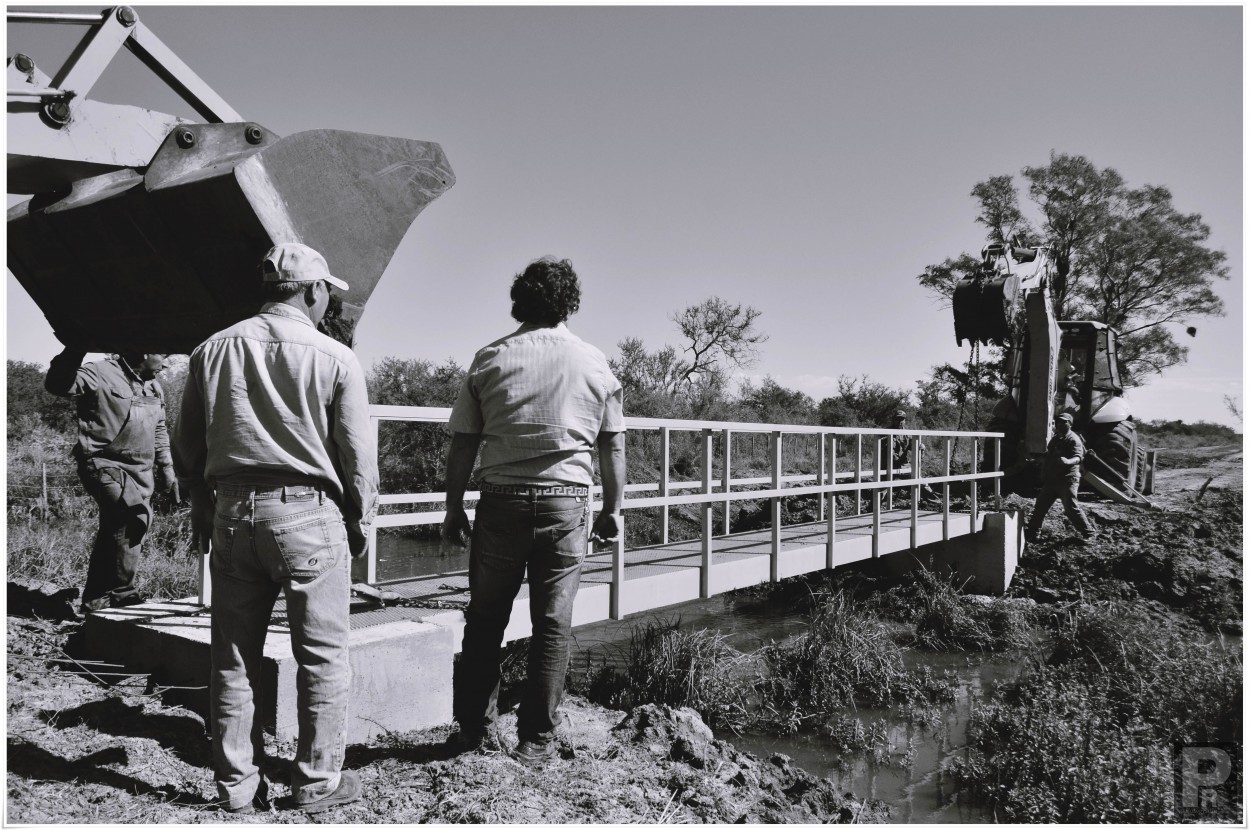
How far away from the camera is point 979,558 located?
35.8 ft

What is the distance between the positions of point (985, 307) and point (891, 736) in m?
5.63

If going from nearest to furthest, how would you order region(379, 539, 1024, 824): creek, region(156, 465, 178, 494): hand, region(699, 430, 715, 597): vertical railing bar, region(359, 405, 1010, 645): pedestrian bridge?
region(359, 405, 1010, 645): pedestrian bridge, region(379, 539, 1024, 824): creek, region(156, 465, 178, 494): hand, region(699, 430, 715, 597): vertical railing bar

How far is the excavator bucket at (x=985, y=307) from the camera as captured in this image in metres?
10.1

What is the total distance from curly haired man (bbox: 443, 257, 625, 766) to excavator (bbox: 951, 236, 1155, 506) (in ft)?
26.2

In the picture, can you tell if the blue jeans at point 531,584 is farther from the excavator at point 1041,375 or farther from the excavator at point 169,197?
the excavator at point 1041,375

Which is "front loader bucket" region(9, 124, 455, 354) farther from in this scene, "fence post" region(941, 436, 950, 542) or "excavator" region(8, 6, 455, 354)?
"fence post" region(941, 436, 950, 542)

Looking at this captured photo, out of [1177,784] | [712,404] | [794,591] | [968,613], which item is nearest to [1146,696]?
[1177,784]

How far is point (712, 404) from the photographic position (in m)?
30.3

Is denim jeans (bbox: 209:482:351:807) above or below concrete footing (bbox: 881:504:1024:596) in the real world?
above

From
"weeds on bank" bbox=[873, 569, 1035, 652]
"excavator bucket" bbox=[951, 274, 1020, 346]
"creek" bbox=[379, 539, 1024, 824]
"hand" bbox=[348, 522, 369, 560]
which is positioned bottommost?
"creek" bbox=[379, 539, 1024, 824]

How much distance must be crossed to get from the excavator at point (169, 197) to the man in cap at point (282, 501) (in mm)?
750

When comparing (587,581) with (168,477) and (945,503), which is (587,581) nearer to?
(168,477)

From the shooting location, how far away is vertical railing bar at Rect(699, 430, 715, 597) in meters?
5.99

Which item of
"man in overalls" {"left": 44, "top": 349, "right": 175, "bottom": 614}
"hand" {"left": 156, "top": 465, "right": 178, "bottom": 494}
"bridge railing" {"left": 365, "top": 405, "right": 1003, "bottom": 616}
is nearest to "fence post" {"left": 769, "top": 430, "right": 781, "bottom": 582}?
"bridge railing" {"left": 365, "top": 405, "right": 1003, "bottom": 616}
